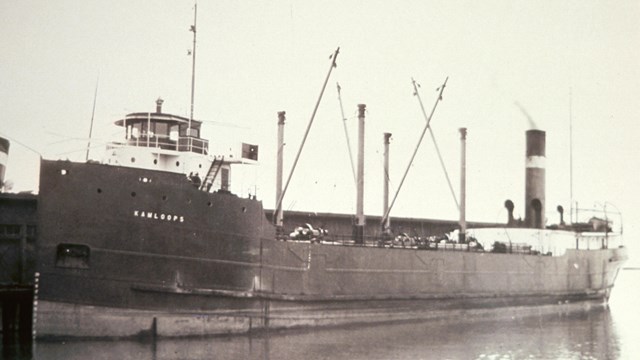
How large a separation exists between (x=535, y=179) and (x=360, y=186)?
11.0m

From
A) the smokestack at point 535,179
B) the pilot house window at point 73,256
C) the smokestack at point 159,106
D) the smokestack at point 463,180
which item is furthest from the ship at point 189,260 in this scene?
the smokestack at point 535,179

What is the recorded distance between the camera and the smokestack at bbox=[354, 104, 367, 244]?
78.0ft

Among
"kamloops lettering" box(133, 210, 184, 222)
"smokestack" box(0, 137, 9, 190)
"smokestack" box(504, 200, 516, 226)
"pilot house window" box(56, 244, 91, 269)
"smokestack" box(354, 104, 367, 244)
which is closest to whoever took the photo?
"pilot house window" box(56, 244, 91, 269)

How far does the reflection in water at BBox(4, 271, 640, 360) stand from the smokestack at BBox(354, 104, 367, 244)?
3322mm

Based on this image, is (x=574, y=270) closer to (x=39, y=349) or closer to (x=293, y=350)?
(x=293, y=350)

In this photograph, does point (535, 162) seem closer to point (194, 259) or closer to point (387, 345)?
point (387, 345)

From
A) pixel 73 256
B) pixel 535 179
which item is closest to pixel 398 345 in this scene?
pixel 73 256

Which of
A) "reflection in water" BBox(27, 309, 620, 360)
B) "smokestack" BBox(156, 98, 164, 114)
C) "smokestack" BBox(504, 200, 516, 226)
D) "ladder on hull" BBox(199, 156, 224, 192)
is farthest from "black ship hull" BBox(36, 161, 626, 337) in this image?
"smokestack" BBox(504, 200, 516, 226)

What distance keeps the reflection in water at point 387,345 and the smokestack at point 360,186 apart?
132 inches

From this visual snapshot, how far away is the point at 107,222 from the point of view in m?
17.0

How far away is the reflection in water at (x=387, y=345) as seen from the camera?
51.8 ft

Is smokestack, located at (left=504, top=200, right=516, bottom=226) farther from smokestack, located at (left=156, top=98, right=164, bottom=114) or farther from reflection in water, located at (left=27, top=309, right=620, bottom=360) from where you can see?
smokestack, located at (left=156, top=98, right=164, bottom=114)

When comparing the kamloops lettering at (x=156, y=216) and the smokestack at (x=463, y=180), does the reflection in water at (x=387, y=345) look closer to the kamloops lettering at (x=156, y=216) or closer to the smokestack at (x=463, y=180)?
the kamloops lettering at (x=156, y=216)

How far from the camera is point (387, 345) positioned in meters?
18.0
